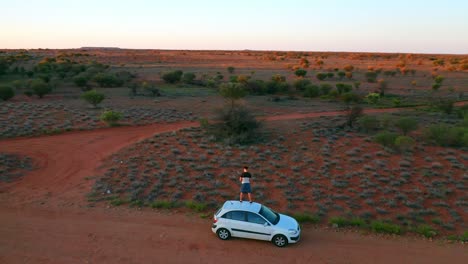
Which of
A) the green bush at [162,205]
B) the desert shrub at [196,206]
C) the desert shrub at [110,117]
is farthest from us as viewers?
the desert shrub at [110,117]

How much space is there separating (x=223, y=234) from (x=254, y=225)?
102cm

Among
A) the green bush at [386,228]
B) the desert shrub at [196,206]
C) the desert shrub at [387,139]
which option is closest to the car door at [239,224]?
the desert shrub at [196,206]

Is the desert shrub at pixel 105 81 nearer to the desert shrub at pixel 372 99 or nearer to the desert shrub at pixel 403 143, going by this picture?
the desert shrub at pixel 372 99

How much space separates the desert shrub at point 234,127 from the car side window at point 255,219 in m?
10.4

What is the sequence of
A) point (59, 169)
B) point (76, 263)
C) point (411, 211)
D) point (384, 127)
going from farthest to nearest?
point (384, 127), point (59, 169), point (411, 211), point (76, 263)

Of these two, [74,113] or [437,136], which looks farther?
[74,113]

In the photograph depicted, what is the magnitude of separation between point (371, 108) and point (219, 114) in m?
17.3

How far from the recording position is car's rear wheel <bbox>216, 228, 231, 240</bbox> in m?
11.7

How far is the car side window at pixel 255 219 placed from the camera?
37.8ft

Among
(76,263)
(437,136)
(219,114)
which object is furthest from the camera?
(219,114)

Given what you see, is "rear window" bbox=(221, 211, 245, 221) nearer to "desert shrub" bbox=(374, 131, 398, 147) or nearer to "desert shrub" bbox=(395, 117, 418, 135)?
"desert shrub" bbox=(374, 131, 398, 147)

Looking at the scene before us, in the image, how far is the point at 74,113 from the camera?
2953 cm

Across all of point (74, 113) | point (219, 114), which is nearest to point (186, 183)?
point (219, 114)

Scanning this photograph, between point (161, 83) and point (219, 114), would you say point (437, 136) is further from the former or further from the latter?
point (161, 83)
